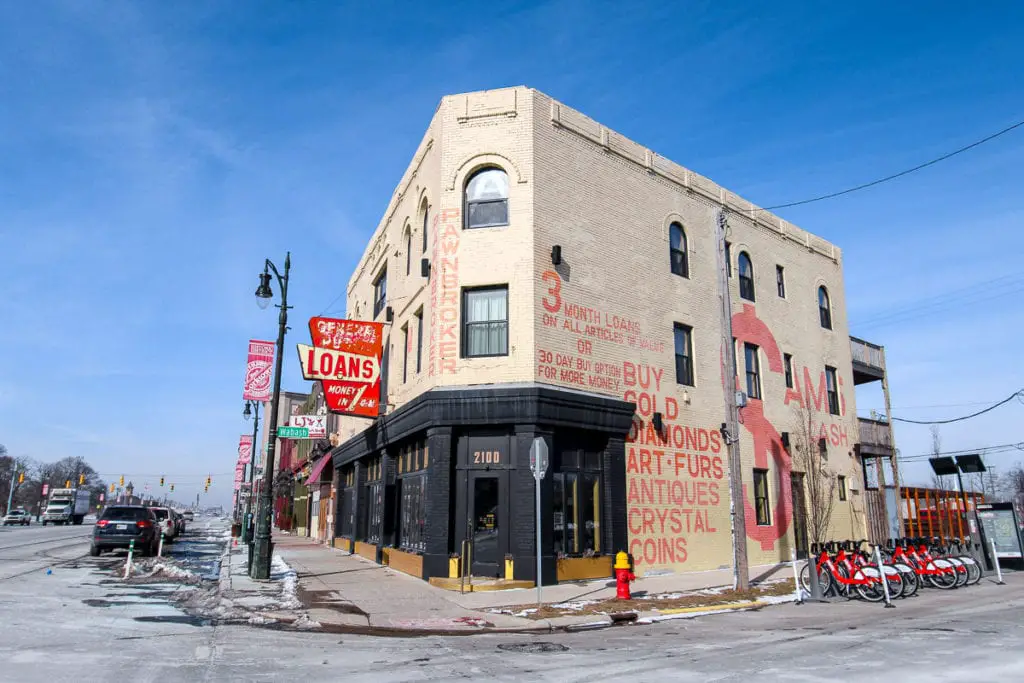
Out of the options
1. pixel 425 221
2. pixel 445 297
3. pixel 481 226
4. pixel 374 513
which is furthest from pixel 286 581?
pixel 425 221

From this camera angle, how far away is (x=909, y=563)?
46.8 feet

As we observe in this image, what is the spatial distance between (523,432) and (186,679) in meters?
9.25

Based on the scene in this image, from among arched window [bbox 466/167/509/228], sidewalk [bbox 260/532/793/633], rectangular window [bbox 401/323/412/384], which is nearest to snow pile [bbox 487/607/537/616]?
sidewalk [bbox 260/532/793/633]

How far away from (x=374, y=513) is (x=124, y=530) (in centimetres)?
883

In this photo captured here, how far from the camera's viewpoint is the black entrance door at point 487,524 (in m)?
14.9

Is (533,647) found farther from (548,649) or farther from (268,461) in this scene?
(268,461)

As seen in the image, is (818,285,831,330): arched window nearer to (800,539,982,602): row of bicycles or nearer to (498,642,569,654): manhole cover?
(800,539,982,602): row of bicycles

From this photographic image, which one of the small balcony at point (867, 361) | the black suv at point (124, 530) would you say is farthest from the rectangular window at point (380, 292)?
the small balcony at point (867, 361)

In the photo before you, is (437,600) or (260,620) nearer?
(260,620)

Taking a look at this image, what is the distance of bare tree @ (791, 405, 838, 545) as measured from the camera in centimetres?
2294

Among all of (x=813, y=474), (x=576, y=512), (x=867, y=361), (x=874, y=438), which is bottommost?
(x=576, y=512)

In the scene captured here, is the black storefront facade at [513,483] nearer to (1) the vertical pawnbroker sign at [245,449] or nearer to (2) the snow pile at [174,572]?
(2) the snow pile at [174,572]

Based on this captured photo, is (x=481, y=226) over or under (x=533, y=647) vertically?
over

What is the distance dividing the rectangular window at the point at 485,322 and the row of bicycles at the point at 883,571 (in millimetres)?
7973
